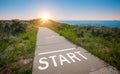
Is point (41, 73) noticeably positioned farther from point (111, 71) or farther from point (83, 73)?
point (111, 71)

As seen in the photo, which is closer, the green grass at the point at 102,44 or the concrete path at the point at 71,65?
the concrete path at the point at 71,65

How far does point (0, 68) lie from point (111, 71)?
4.01m

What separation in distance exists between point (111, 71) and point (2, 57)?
444cm

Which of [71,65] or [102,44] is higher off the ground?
[102,44]

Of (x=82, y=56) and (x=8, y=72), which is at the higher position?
(x=82, y=56)

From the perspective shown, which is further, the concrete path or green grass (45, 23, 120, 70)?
green grass (45, 23, 120, 70)

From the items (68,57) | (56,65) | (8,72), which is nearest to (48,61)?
(56,65)

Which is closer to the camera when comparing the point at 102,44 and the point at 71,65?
the point at 71,65

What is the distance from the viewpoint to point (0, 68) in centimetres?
430

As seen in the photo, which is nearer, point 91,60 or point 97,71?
point 97,71

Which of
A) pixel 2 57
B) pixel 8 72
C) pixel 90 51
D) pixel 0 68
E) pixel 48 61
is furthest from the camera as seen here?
pixel 90 51

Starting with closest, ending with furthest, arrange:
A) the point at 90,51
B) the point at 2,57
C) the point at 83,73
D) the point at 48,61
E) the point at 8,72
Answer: the point at 83,73 < the point at 8,72 < the point at 48,61 < the point at 2,57 < the point at 90,51

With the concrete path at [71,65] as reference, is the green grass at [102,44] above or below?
above

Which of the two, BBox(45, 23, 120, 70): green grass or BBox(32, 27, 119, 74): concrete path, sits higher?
BBox(45, 23, 120, 70): green grass
